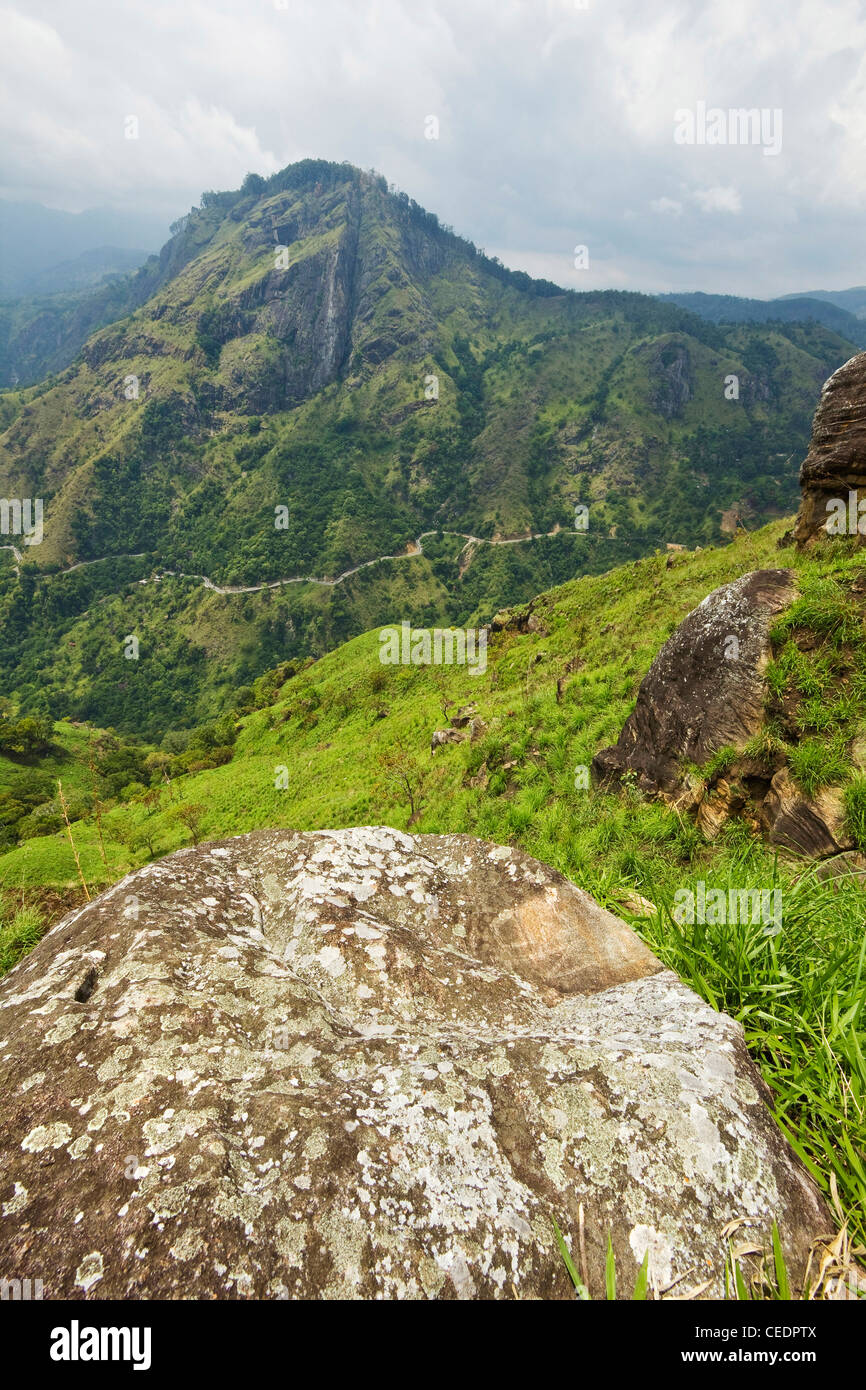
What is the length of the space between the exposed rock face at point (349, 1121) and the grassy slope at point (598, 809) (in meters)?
0.37

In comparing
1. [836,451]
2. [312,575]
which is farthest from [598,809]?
[312,575]

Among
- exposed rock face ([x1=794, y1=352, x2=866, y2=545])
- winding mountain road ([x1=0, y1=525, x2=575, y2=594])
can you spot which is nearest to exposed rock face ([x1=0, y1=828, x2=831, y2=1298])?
exposed rock face ([x1=794, y1=352, x2=866, y2=545])

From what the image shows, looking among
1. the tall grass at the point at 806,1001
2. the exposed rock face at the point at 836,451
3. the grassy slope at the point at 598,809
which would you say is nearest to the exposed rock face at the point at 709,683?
the grassy slope at the point at 598,809

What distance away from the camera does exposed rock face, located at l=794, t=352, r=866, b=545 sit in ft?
39.0

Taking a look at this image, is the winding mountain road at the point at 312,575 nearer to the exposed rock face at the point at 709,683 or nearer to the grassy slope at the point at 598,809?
the grassy slope at the point at 598,809

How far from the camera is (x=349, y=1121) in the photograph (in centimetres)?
253

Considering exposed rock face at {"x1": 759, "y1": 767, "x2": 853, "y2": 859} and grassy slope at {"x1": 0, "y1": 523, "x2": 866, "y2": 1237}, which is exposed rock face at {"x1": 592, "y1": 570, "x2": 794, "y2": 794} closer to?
grassy slope at {"x1": 0, "y1": 523, "x2": 866, "y2": 1237}

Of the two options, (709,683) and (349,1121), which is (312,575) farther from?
(349,1121)

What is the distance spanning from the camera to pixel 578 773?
13.0 m

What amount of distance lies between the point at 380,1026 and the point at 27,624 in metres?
215

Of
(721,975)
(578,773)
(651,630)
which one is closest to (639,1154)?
(721,975)

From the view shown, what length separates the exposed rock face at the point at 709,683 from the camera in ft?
29.1
